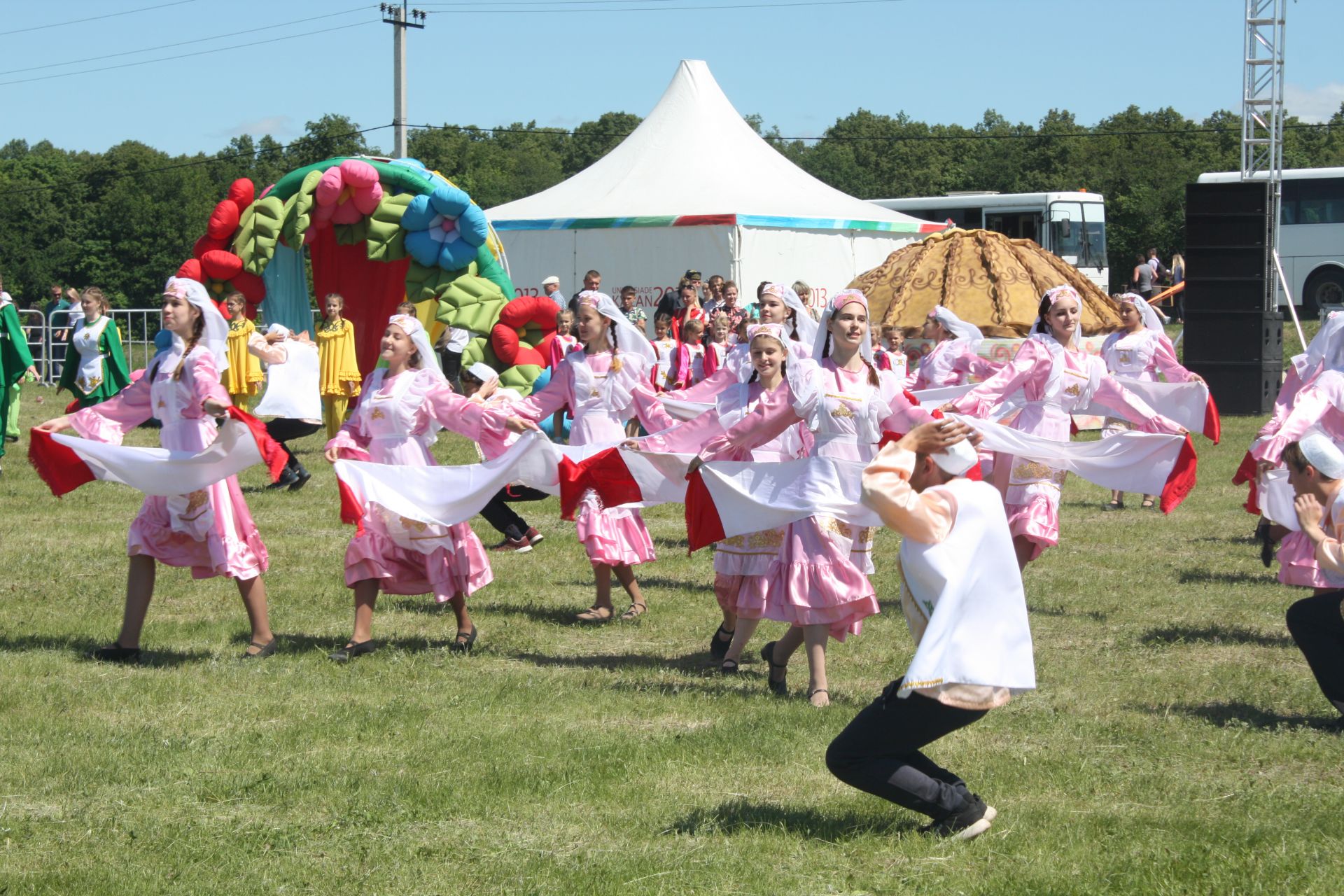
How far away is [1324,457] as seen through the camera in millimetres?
5996

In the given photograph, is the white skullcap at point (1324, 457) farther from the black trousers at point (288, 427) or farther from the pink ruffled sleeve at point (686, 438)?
the black trousers at point (288, 427)

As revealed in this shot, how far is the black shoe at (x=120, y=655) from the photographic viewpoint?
25.3 ft

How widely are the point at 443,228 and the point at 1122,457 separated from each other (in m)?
13.0

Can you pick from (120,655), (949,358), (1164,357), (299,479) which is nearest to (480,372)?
(120,655)

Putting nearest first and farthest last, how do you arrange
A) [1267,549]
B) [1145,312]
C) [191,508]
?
[191,508] < [1267,549] < [1145,312]

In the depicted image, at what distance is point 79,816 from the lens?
525cm

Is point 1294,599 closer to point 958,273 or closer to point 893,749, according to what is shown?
point 893,749

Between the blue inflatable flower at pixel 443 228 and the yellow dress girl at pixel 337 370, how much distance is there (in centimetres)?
238

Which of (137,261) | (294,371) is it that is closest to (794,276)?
(294,371)

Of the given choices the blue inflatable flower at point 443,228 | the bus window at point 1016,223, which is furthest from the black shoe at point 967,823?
the bus window at point 1016,223

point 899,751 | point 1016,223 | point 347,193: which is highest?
point 1016,223

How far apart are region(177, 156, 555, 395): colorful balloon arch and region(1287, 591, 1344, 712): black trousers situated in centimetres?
1302

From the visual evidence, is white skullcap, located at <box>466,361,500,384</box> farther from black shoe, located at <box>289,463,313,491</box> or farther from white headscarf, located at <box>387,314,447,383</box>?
black shoe, located at <box>289,463,313,491</box>

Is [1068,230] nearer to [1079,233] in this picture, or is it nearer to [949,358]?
[1079,233]
